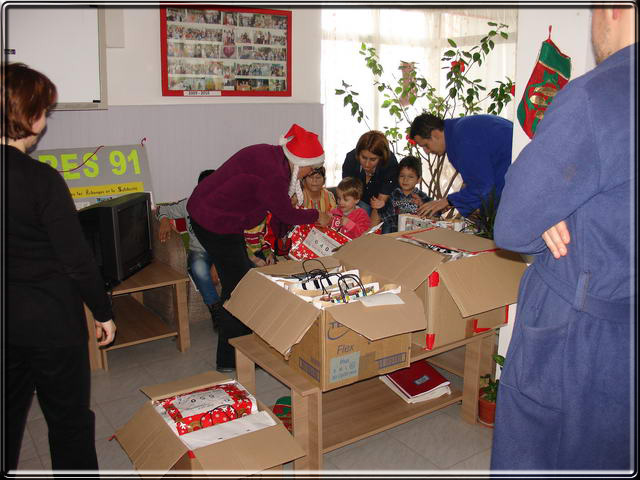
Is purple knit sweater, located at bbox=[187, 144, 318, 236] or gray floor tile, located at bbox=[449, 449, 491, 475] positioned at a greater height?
purple knit sweater, located at bbox=[187, 144, 318, 236]

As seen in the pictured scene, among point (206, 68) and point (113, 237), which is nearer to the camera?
point (113, 237)

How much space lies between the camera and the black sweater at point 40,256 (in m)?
1.71

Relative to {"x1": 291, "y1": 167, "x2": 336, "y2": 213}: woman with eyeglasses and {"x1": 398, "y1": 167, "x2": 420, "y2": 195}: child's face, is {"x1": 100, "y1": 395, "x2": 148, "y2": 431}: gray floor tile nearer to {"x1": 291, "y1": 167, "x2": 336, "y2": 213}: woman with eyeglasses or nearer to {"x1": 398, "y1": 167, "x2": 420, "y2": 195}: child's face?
{"x1": 291, "y1": 167, "x2": 336, "y2": 213}: woman with eyeglasses

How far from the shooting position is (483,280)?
7.95 ft

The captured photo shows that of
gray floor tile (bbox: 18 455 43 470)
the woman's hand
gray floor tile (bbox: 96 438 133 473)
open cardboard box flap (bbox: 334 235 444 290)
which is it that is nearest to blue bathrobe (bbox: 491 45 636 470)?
open cardboard box flap (bbox: 334 235 444 290)

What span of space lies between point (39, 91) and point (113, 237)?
5.21 feet

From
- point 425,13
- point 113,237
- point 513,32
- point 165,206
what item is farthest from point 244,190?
point 513,32

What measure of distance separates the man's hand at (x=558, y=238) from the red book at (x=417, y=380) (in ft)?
5.12

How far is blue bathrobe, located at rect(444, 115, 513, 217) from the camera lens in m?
3.47

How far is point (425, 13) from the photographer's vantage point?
243 inches

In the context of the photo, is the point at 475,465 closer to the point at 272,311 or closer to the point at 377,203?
the point at 272,311

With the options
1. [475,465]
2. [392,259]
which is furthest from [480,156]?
[475,465]

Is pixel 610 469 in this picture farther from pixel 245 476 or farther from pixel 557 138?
pixel 245 476

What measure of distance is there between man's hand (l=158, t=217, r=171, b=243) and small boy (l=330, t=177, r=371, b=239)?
41.6 inches
